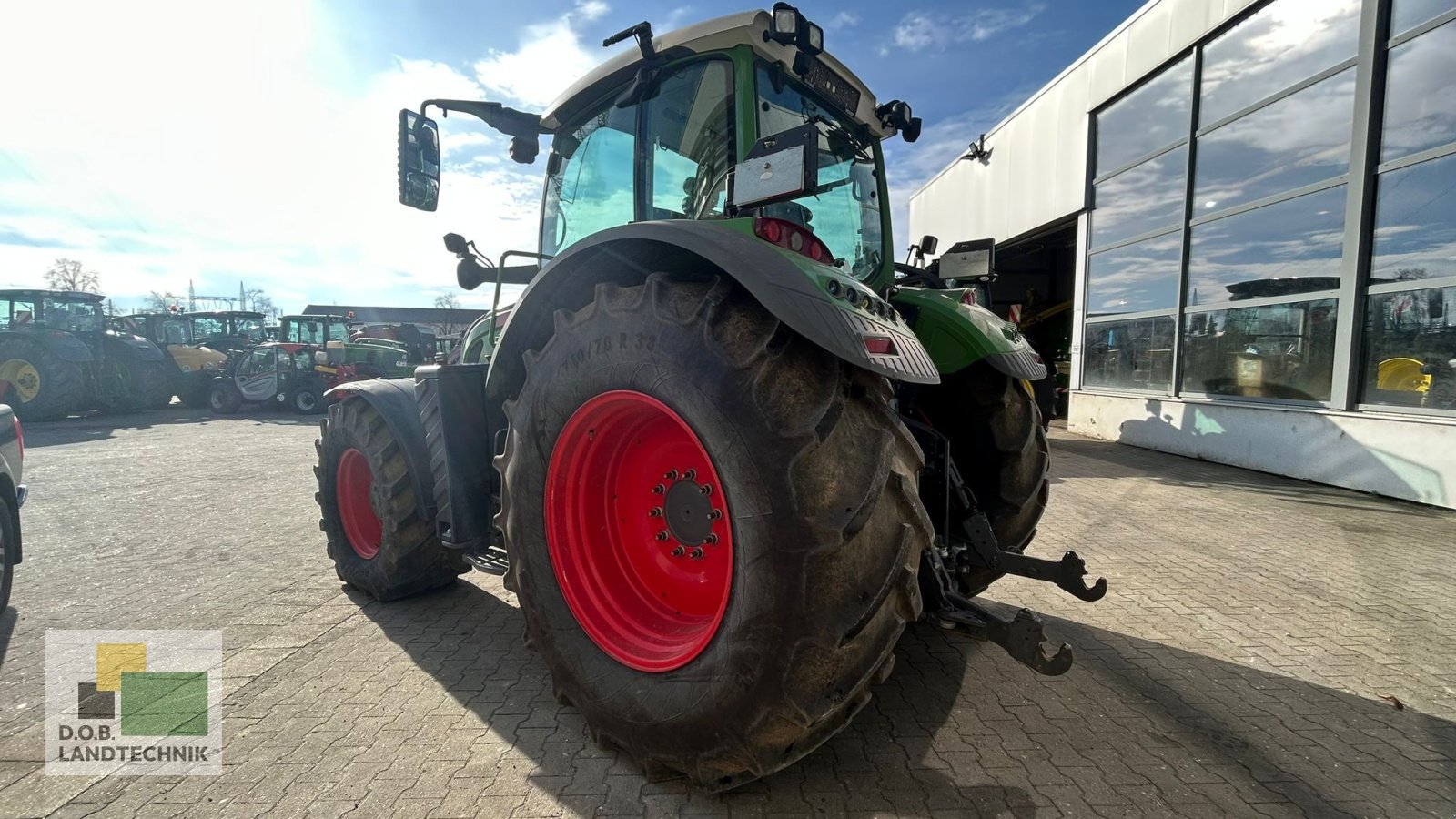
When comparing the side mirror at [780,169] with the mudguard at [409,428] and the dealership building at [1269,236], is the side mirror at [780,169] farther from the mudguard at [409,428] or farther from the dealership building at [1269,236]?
the dealership building at [1269,236]

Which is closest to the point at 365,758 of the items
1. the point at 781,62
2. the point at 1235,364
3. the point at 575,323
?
the point at 575,323

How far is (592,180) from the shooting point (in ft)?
9.67

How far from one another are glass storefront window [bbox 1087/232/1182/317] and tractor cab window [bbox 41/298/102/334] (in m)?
20.1

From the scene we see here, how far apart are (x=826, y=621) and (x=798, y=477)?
35 centimetres

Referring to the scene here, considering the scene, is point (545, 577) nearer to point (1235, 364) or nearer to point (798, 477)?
point (798, 477)

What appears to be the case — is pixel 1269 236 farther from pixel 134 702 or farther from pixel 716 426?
pixel 134 702

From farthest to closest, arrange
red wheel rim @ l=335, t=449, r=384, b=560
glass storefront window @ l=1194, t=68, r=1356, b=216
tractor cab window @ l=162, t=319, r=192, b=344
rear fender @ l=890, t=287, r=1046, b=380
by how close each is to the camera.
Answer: tractor cab window @ l=162, t=319, r=192, b=344 → glass storefront window @ l=1194, t=68, r=1356, b=216 → red wheel rim @ l=335, t=449, r=384, b=560 → rear fender @ l=890, t=287, r=1046, b=380

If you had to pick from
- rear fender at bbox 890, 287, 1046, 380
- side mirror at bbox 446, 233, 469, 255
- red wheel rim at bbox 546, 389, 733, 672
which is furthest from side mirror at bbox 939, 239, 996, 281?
side mirror at bbox 446, 233, 469, 255

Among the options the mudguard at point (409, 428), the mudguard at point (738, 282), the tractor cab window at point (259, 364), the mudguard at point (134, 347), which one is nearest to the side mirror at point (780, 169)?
the mudguard at point (738, 282)

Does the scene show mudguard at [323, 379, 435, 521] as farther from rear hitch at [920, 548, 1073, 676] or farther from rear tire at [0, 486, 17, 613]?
rear hitch at [920, 548, 1073, 676]

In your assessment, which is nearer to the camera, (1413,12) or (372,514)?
(372,514)

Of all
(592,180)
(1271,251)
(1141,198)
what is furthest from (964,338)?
(1141,198)

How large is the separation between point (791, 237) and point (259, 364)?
17.2m

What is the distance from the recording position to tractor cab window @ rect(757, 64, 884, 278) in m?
2.46
